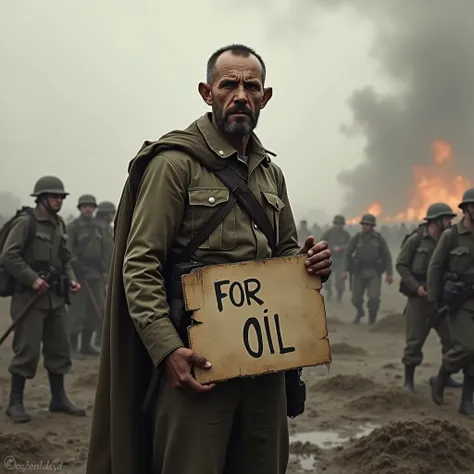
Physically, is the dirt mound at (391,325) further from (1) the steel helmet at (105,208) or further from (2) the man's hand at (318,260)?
(2) the man's hand at (318,260)

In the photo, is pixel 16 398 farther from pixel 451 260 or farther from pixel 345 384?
pixel 451 260

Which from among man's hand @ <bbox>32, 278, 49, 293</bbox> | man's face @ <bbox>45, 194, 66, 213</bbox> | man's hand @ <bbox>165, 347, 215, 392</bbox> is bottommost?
man's hand @ <bbox>165, 347, 215, 392</bbox>

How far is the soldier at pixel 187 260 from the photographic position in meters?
2.03

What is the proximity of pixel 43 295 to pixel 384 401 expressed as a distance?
335 centimetres

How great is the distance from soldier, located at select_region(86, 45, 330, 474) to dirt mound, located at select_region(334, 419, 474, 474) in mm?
2047

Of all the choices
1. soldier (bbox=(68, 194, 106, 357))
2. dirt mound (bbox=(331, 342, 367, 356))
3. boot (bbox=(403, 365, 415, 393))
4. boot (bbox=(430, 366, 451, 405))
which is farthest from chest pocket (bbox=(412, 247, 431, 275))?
soldier (bbox=(68, 194, 106, 357))

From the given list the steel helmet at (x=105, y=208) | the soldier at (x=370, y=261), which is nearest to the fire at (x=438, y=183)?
the soldier at (x=370, y=261)

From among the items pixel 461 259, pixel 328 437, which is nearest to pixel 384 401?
pixel 328 437

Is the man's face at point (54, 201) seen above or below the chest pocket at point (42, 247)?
above

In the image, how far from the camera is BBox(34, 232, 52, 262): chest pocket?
5.41 m

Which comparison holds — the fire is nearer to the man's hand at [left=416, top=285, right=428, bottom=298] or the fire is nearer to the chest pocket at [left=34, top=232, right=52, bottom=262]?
the man's hand at [left=416, top=285, right=428, bottom=298]

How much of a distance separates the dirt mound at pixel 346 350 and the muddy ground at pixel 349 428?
336 mm

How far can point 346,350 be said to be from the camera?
8.55 m

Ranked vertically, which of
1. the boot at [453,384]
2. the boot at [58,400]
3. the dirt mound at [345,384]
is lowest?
the boot at [453,384]
